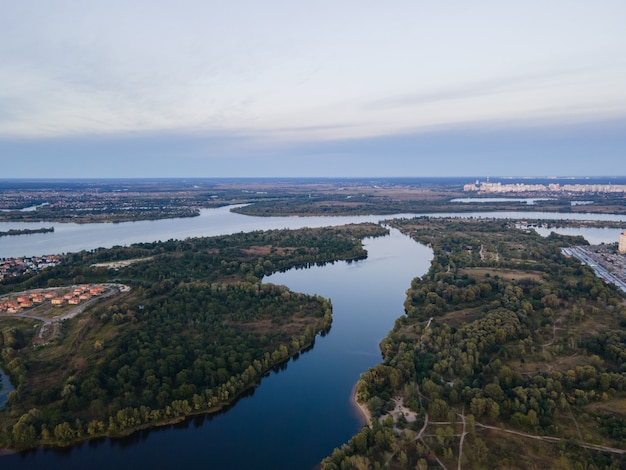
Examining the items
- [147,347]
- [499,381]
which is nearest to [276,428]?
[147,347]

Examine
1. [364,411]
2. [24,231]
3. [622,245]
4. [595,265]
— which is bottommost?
[364,411]

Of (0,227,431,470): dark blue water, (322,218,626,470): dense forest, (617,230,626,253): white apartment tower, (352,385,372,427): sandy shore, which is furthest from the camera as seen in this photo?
(617,230,626,253): white apartment tower

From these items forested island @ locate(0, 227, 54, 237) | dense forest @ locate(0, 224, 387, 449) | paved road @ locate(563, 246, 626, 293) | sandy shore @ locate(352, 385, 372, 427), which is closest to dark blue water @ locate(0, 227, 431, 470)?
sandy shore @ locate(352, 385, 372, 427)

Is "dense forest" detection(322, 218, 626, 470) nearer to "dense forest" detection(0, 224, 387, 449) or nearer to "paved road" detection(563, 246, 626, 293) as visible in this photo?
"paved road" detection(563, 246, 626, 293)

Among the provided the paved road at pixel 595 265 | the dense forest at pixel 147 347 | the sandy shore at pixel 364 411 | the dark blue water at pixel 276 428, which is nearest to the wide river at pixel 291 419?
the dark blue water at pixel 276 428

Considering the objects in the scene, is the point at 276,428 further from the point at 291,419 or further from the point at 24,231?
the point at 24,231

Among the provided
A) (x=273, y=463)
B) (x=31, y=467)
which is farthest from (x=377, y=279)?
(x=31, y=467)

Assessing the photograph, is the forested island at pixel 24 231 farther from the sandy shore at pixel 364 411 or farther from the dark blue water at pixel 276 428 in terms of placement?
the sandy shore at pixel 364 411
